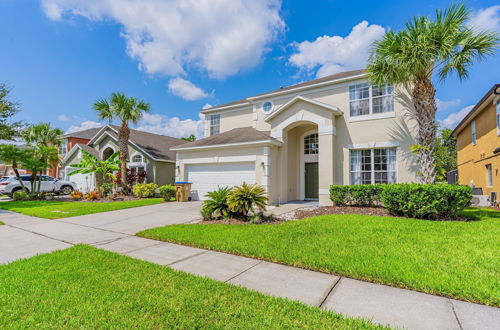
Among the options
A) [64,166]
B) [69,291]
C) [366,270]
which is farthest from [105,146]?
[366,270]

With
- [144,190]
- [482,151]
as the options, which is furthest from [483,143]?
[144,190]

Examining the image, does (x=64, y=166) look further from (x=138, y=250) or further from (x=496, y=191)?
(x=496, y=191)

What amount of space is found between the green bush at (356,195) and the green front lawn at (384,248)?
8.54 feet

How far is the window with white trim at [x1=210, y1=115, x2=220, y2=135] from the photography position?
59.8 feet

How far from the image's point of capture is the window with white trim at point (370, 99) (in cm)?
1157

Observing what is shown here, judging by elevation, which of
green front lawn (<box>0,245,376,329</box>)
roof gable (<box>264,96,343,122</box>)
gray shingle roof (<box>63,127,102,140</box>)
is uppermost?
gray shingle roof (<box>63,127,102,140</box>)

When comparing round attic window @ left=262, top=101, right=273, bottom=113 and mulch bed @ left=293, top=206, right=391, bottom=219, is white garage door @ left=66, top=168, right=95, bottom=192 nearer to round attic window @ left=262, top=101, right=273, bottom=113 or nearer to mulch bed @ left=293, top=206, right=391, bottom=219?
round attic window @ left=262, top=101, right=273, bottom=113

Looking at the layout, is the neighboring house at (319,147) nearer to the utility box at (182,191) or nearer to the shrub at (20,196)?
the utility box at (182,191)

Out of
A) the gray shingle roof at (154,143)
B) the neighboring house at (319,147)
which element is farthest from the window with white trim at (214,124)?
the gray shingle roof at (154,143)

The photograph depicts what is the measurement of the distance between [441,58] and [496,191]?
27.1ft

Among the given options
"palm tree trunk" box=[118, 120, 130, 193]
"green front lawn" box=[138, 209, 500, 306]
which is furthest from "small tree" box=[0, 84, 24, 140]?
"green front lawn" box=[138, 209, 500, 306]

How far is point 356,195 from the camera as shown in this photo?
10.5 meters

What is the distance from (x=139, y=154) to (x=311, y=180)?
14.7 m

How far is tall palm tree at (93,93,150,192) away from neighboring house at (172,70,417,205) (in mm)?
6320
